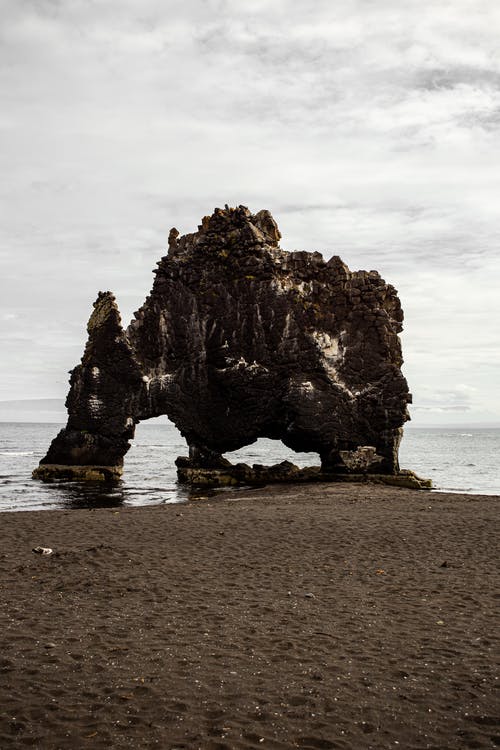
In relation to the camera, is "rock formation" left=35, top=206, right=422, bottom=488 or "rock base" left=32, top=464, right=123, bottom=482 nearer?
"rock formation" left=35, top=206, right=422, bottom=488

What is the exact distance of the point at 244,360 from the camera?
160 ft

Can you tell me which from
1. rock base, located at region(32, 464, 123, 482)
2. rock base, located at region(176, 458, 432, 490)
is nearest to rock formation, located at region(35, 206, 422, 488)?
rock base, located at region(32, 464, 123, 482)

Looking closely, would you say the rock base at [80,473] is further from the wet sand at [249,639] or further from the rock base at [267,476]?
the wet sand at [249,639]

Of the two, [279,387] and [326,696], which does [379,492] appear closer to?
[279,387]

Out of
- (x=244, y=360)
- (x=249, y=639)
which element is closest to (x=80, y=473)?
(x=244, y=360)

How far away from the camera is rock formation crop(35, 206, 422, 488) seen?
47.4 meters

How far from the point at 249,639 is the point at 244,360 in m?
38.1

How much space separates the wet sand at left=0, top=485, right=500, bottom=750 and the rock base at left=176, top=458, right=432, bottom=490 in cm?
2482

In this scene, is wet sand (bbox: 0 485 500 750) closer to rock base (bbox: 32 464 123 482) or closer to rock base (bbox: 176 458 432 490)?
rock base (bbox: 176 458 432 490)

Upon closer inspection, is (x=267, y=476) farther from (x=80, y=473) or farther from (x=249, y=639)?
(x=249, y=639)

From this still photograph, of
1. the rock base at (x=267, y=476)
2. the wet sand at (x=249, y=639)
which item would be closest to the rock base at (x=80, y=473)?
the rock base at (x=267, y=476)

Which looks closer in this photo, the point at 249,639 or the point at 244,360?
→ the point at 249,639

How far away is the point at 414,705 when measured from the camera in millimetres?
8539

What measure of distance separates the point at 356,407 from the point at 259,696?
1563 inches
